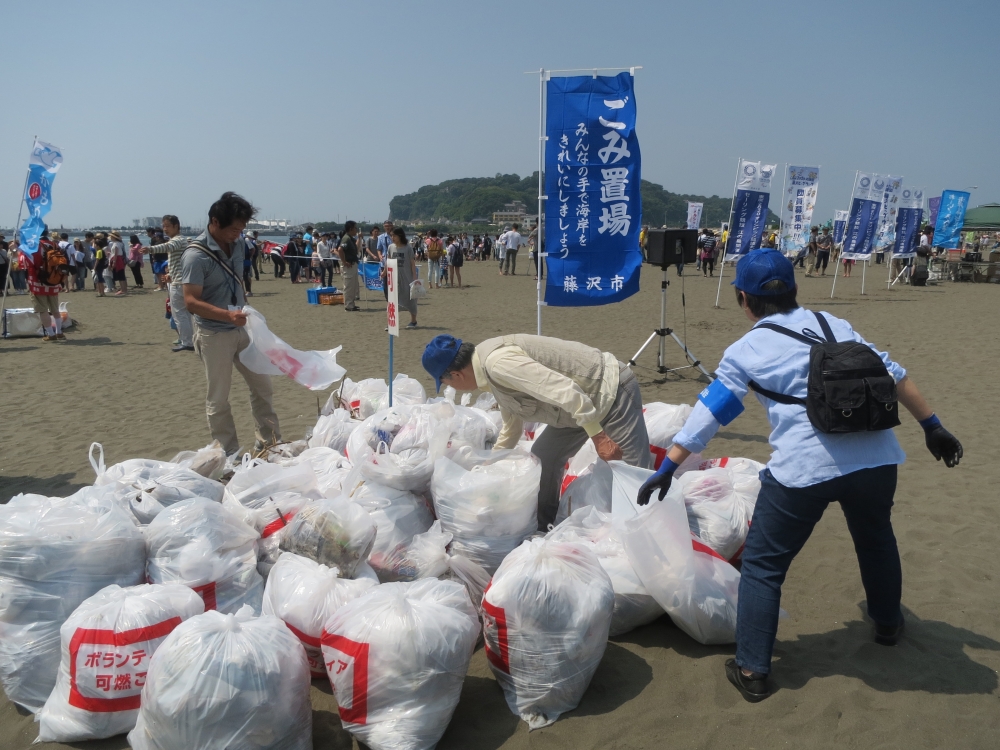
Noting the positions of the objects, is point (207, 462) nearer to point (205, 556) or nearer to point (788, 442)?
point (205, 556)

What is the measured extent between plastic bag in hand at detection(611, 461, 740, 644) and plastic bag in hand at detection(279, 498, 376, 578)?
3.50ft

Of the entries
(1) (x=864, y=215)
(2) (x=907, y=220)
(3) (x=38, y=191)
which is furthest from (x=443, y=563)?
(2) (x=907, y=220)

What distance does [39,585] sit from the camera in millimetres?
2447

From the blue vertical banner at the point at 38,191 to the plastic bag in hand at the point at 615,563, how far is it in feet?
31.4

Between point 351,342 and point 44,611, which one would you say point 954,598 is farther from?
point 351,342

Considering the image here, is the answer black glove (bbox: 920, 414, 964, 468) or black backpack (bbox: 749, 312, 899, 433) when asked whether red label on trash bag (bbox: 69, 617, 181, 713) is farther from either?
black glove (bbox: 920, 414, 964, 468)

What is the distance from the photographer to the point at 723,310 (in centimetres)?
1420

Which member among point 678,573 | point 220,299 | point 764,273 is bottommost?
point 678,573

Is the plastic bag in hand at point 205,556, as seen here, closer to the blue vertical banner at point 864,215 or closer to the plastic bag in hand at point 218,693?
the plastic bag in hand at point 218,693

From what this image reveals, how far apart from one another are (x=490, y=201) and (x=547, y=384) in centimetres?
10896

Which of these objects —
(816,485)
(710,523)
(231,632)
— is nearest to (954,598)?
(710,523)

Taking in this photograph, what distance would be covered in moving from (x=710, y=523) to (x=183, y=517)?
2302 mm

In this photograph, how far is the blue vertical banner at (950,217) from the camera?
1995 centimetres

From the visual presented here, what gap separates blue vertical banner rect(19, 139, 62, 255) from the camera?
9312 mm
